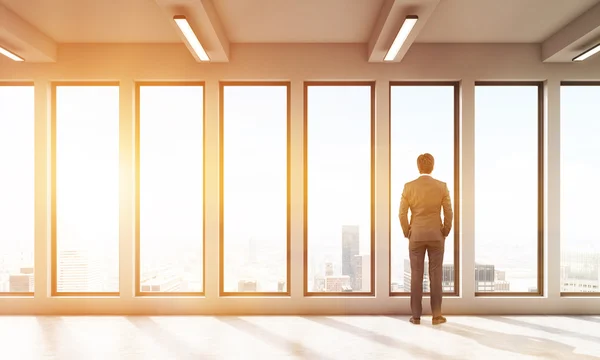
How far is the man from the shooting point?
4684 millimetres

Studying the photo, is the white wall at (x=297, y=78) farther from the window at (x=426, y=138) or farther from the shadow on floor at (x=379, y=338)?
the shadow on floor at (x=379, y=338)

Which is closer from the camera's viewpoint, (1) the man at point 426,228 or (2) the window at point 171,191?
(1) the man at point 426,228

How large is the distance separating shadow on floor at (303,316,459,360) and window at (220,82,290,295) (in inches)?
25.9

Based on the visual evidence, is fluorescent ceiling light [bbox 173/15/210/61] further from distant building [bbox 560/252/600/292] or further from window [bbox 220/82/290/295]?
distant building [bbox 560/252/600/292]

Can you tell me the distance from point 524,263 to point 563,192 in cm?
96

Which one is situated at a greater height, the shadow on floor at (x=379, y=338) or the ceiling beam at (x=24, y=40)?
the ceiling beam at (x=24, y=40)

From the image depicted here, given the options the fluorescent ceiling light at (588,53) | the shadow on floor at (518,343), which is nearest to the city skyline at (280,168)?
the fluorescent ceiling light at (588,53)

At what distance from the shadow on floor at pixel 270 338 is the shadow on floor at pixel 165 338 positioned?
2.13 ft

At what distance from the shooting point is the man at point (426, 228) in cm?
468

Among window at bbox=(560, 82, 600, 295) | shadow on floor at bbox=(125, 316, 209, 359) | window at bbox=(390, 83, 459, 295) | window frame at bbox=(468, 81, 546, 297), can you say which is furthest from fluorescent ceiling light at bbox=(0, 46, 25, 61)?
window at bbox=(560, 82, 600, 295)

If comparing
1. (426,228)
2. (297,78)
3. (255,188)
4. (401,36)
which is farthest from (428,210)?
(297,78)

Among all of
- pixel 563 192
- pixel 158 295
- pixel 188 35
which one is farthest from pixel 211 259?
pixel 563 192

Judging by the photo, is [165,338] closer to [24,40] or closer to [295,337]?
[295,337]

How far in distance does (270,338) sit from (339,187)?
6.43ft
